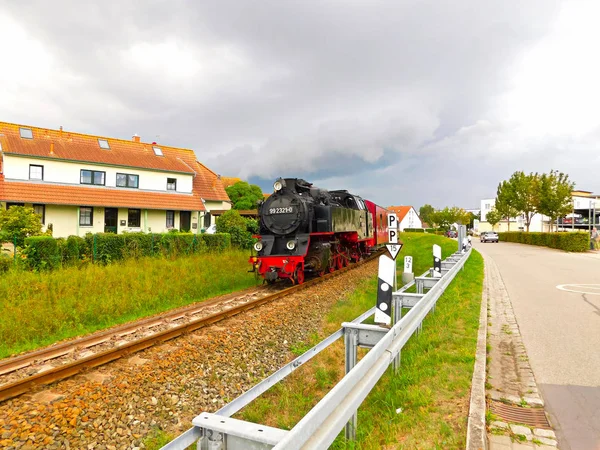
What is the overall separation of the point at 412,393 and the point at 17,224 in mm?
15189

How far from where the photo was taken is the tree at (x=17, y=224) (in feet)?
41.9

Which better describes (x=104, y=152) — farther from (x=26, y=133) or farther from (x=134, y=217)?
(x=134, y=217)

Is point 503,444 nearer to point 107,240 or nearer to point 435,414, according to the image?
point 435,414

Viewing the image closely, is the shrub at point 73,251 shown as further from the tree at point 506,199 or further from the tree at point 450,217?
the tree at point 450,217

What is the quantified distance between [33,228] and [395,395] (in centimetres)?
1478

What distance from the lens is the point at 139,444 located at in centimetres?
356

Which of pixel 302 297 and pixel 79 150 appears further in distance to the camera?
pixel 79 150

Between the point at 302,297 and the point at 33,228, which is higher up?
the point at 33,228

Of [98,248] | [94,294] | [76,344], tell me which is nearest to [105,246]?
[98,248]

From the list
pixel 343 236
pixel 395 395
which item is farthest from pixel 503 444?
pixel 343 236

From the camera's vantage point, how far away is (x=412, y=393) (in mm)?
3727

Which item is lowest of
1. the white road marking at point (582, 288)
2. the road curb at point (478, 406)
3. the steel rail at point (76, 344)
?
the steel rail at point (76, 344)

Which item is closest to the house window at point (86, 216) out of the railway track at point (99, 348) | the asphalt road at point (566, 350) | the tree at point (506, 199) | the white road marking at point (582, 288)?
the railway track at point (99, 348)

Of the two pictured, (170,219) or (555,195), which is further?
(555,195)
